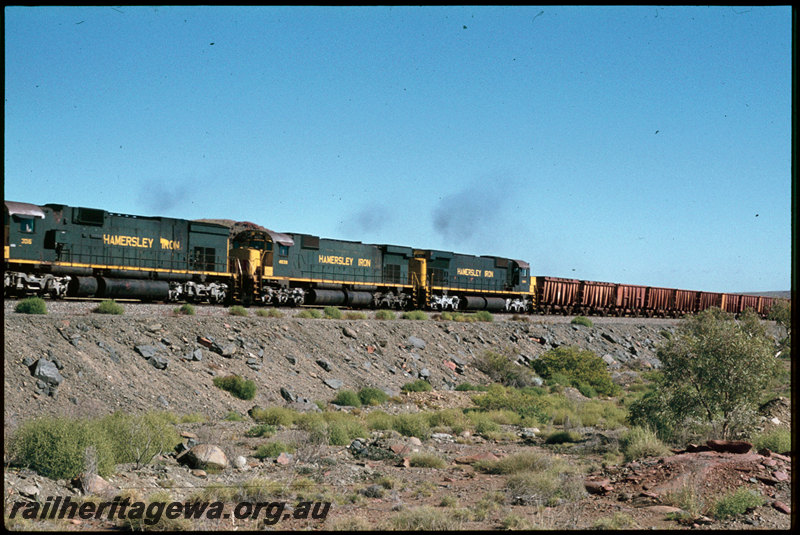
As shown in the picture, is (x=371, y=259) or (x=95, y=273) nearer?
(x=95, y=273)

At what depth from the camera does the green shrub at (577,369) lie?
3200cm

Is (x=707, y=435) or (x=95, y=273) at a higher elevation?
(x=95, y=273)

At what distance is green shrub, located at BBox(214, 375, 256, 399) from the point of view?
2059 centimetres

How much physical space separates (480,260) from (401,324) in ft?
51.3

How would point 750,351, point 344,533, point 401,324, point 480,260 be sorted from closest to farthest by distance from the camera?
point 344,533, point 750,351, point 401,324, point 480,260

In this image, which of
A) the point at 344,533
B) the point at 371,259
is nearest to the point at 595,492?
the point at 344,533

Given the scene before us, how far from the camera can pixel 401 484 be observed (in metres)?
12.8

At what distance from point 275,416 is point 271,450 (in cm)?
420

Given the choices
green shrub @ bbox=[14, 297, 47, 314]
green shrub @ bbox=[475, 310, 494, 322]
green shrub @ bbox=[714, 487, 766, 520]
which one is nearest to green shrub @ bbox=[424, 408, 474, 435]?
green shrub @ bbox=[714, 487, 766, 520]

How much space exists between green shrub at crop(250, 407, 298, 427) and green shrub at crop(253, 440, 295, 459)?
10.9 feet

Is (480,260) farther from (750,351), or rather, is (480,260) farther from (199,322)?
(750,351)

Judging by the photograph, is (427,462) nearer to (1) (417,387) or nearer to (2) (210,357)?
(2) (210,357)

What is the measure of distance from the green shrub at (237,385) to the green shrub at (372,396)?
398 cm

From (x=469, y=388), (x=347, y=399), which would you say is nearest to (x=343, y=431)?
(x=347, y=399)
